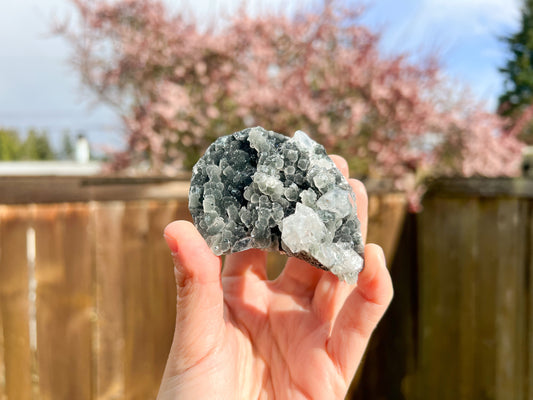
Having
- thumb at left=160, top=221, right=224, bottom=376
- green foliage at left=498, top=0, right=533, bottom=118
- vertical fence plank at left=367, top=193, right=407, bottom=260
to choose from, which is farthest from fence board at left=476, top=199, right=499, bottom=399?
green foliage at left=498, top=0, right=533, bottom=118

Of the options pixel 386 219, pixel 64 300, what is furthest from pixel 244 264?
pixel 386 219

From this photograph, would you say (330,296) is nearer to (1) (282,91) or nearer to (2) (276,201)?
(2) (276,201)

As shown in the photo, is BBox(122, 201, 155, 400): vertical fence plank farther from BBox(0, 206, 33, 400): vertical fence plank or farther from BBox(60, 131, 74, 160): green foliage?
BBox(60, 131, 74, 160): green foliage

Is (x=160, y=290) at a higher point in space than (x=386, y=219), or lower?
lower

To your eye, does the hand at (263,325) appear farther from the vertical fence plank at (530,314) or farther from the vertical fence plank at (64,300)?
the vertical fence plank at (530,314)

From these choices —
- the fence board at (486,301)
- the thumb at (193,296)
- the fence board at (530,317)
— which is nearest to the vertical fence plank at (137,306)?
the thumb at (193,296)

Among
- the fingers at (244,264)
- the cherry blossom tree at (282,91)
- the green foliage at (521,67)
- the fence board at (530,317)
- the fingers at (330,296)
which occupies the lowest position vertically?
the fence board at (530,317)

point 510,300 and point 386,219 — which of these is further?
point 386,219

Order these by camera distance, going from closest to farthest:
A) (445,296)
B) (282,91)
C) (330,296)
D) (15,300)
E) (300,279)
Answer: (330,296), (300,279), (15,300), (445,296), (282,91)
